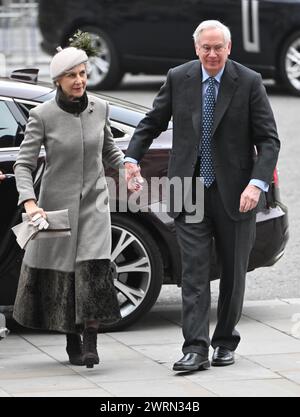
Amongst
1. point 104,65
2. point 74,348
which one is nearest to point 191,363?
point 74,348

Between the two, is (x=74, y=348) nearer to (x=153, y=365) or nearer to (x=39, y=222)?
(x=153, y=365)

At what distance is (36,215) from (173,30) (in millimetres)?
11554

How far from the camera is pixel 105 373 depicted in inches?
280

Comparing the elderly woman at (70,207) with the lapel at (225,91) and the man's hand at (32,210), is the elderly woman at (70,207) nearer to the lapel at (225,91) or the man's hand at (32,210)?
the man's hand at (32,210)

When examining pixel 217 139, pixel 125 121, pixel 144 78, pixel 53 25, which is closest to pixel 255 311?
pixel 125 121

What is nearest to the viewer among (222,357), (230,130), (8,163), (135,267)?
(230,130)

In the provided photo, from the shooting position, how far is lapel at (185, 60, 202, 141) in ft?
23.4

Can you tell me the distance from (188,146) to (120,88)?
12.8 metres

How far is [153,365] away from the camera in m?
7.32

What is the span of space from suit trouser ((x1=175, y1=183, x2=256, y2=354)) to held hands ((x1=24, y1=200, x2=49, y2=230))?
2.39 ft

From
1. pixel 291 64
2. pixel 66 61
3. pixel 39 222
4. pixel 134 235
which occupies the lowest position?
pixel 134 235

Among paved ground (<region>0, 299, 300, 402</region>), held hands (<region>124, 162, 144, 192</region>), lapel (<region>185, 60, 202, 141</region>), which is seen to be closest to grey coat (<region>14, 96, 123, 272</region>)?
held hands (<region>124, 162, 144, 192</region>)

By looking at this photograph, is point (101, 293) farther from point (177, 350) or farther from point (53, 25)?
point (53, 25)

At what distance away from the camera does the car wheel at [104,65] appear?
18750mm
